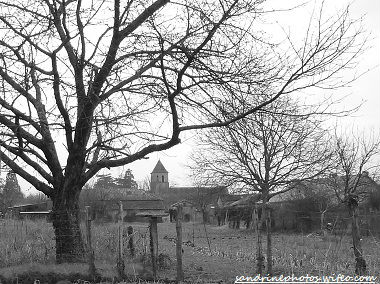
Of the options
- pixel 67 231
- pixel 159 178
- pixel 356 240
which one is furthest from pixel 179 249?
pixel 159 178

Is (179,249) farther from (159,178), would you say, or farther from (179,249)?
(159,178)

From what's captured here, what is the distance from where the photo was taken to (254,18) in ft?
26.9

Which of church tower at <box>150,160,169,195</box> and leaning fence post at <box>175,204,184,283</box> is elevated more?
church tower at <box>150,160,169,195</box>

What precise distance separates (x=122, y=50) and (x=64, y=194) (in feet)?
12.2

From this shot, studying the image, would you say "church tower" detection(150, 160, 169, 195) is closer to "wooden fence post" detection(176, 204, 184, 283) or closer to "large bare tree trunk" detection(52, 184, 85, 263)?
"large bare tree trunk" detection(52, 184, 85, 263)

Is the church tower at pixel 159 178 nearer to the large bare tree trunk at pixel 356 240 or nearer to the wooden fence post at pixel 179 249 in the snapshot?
the wooden fence post at pixel 179 249

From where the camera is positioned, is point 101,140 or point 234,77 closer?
point 234,77

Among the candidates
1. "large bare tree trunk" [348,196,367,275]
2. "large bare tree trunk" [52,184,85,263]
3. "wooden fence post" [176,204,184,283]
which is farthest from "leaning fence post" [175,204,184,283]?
"large bare tree trunk" [348,196,367,275]

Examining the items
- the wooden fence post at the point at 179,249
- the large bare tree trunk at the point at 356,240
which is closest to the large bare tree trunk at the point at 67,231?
the wooden fence post at the point at 179,249

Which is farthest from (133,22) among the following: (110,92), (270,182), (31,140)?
(270,182)

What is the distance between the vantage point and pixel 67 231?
1027 centimetres

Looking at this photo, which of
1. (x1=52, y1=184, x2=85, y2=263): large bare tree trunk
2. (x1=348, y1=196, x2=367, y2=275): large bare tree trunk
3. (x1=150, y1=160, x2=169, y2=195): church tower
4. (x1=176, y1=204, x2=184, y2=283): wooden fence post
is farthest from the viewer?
(x1=150, y1=160, x2=169, y2=195): church tower

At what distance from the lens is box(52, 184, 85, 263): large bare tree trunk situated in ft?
33.3

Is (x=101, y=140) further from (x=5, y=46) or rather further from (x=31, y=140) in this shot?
(x=5, y=46)
